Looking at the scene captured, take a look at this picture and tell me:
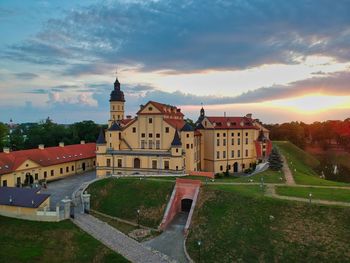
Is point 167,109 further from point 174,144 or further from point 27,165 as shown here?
point 27,165

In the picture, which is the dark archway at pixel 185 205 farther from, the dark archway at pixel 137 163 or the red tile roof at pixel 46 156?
the red tile roof at pixel 46 156

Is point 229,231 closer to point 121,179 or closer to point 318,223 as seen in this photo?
point 318,223

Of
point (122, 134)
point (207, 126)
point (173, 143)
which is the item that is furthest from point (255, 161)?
point (122, 134)

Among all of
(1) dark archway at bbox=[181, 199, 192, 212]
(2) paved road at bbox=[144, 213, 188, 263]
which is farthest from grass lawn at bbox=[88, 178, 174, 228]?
(1) dark archway at bbox=[181, 199, 192, 212]

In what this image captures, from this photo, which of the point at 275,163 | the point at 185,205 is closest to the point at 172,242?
the point at 185,205

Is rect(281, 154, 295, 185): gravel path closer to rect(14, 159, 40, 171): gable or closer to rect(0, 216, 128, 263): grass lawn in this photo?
rect(0, 216, 128, 263): grass lawn

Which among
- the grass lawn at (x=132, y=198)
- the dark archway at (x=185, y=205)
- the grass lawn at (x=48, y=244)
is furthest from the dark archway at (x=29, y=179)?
the dark archway at (x=185, y=205)
